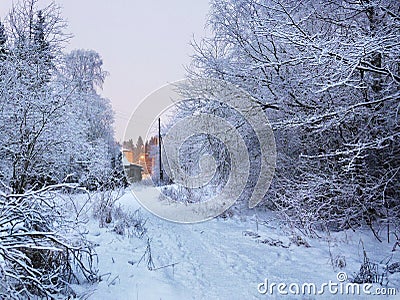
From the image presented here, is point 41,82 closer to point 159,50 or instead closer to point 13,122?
point 13,122

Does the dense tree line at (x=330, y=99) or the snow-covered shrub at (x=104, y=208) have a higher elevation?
the dense tree line at (x=330, y=99)

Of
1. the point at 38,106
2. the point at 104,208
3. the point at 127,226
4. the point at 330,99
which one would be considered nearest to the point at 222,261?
the point at 127,226

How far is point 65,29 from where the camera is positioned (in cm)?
1211

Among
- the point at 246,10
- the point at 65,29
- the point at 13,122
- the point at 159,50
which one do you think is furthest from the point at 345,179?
the point at 65,29

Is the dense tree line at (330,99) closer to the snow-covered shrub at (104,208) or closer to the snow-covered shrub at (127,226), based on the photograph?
the snow-covered shrub at (127,226)

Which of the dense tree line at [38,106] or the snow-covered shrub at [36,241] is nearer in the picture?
the snow-covered shrub at [36,241]

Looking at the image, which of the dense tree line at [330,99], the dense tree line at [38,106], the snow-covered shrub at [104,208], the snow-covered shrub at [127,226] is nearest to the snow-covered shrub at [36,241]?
the snow-covered shrub at [127,226]

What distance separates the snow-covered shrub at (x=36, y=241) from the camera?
8.50 ft

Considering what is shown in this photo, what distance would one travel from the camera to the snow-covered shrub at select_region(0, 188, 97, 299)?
8.50 feet

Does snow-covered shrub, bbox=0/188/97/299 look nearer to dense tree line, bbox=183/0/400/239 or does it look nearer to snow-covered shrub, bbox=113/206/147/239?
snow-covered shrub, bbox=113/206/147/239

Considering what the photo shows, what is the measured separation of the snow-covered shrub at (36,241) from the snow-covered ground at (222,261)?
1.52ft

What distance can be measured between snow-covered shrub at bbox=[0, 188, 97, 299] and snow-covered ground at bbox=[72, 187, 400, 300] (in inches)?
18.2

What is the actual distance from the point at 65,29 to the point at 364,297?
12.0 metres

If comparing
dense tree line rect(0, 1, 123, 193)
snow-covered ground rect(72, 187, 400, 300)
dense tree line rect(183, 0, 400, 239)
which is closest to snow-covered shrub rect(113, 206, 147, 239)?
snow-covered ground rect(72, 187, 400, 300)
